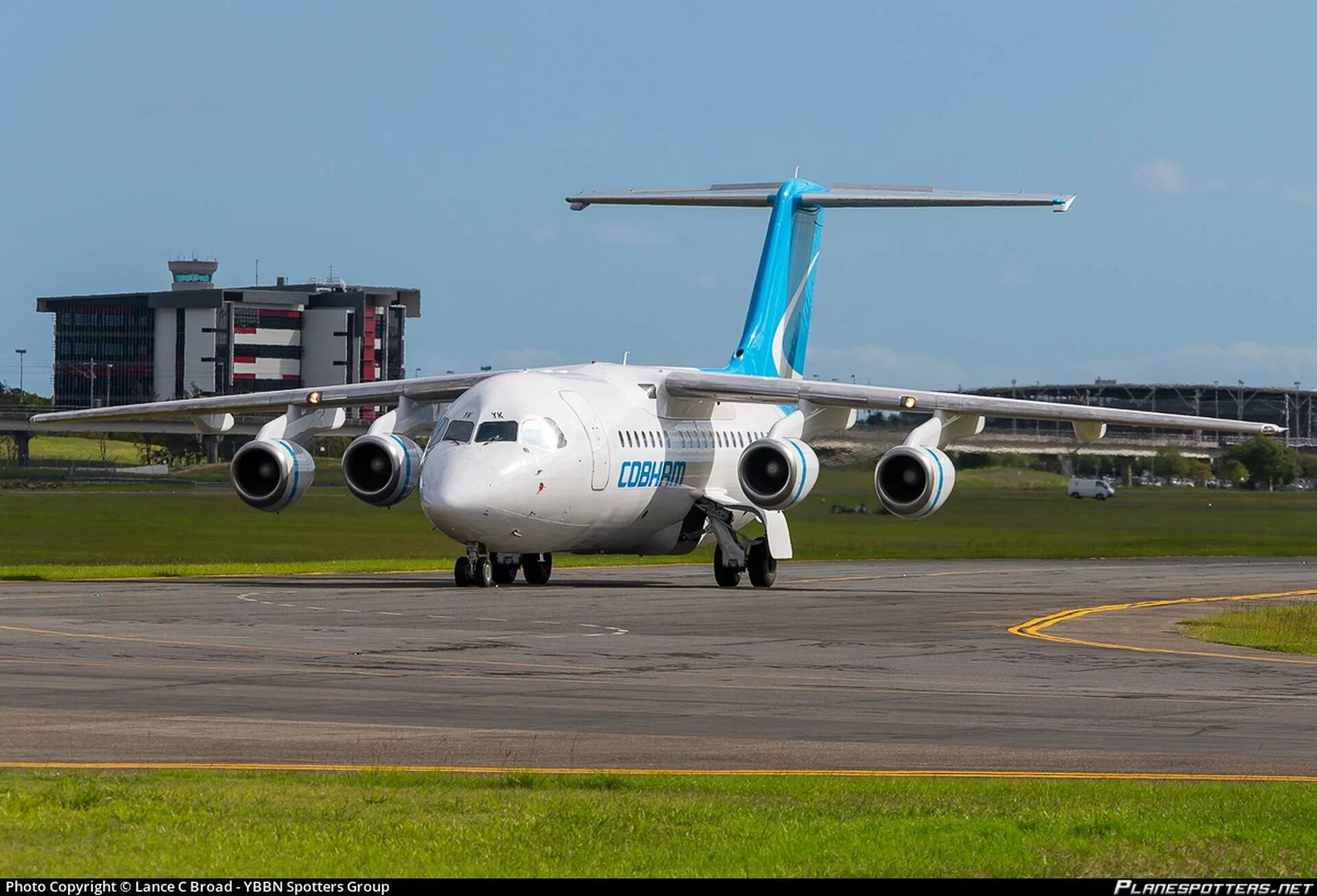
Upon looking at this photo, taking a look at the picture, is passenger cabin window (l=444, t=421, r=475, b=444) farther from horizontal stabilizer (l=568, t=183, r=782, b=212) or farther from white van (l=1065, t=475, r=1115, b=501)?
white van (l=1065, t=475, r=1115, b=501)

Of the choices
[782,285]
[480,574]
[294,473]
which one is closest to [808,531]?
[782,285]

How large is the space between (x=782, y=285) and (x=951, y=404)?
728 cm

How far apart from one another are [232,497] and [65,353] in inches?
4030

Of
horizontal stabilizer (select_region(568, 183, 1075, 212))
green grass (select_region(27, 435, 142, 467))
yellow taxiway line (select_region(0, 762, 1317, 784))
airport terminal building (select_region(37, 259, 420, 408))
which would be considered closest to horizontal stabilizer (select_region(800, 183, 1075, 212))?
horizontal stabilizer (select_region(568, 183, 1075, 212))

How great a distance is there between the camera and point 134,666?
18.0 m

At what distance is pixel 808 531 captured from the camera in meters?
47.2

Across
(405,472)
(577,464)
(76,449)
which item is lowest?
(76,449)

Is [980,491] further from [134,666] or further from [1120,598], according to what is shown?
[134,666]

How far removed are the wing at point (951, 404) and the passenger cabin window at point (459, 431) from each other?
5.58 metres

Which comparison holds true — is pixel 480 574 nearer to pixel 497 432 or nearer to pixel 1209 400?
pixel 497 432

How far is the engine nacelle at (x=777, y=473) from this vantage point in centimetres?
3209

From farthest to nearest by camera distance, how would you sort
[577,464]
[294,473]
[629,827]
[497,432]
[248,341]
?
1. [248,341]
2. [294,473]
3. [577,464]
4. [497,432]
5. [629,827]

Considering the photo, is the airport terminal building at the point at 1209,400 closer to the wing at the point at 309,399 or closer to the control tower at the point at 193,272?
the wing at the point at 309,399

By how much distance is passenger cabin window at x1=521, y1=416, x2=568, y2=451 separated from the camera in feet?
99.8
